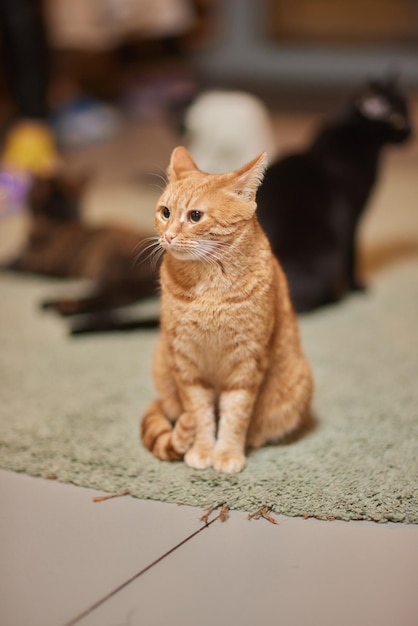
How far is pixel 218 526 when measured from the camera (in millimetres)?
1333

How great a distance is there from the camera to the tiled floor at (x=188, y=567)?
3.74 ft

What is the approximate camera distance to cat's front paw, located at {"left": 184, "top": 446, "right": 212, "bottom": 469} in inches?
57.7

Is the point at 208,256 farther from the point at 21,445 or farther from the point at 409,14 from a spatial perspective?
the point at 409,14

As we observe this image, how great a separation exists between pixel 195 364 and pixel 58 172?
1643 millimetres

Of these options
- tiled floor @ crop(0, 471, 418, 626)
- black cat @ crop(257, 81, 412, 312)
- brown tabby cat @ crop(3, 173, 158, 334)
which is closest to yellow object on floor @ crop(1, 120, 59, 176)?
brown tabby cat @ crop(3, 173, 158, 334)

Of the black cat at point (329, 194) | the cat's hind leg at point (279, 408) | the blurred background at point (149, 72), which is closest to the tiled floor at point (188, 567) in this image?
the cat's hind leg at point (279, 408)

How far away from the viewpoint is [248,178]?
1327mm

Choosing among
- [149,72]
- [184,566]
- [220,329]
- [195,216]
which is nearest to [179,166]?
A: [195,216]

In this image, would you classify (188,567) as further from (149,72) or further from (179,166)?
(149,72)

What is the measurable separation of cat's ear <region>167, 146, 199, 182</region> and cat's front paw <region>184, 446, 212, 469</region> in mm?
532

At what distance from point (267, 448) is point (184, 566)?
39 cm

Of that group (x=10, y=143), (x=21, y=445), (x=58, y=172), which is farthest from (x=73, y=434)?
(x=10, y=143)

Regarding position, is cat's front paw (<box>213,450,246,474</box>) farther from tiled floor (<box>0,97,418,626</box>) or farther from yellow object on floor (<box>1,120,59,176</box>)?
yellow object on floor (<box>1,120,59,176</box>)

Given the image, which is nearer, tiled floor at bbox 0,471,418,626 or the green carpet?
tiled floor at bbox 0,471,418,626
